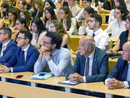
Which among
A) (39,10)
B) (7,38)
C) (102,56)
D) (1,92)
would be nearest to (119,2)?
(39,10)

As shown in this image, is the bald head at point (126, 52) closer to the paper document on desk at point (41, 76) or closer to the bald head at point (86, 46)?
the bald head at point (86, 46)

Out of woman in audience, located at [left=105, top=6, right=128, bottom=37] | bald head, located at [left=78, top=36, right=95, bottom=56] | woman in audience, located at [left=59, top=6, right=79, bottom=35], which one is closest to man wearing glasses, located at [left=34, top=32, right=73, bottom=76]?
bald head, located at [left=78, top=36, right=95, bottom=56]

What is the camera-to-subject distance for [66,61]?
3.80 meters

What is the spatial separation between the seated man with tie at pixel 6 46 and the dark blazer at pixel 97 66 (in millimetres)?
1187

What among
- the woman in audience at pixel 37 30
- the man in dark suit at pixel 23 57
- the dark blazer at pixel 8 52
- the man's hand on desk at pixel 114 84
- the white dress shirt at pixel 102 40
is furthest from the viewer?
the woman in audience at pixel 37 30

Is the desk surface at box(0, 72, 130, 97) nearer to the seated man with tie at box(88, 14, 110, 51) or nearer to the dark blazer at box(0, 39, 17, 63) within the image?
the dark blazer at box(0, 39, 17, 63)

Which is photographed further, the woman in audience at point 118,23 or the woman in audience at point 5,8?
the woman in audience at point 5,8

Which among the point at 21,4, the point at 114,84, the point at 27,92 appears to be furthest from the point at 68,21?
the point at 114,84

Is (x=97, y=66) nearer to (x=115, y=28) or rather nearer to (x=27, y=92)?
(x=27, y=92)

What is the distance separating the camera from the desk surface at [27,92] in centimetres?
324

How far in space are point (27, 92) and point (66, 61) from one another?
641mm

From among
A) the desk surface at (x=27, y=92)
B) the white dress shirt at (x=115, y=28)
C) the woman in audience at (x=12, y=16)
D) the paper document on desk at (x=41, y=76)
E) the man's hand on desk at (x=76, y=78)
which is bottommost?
the desk surface at (x=27, y=92)

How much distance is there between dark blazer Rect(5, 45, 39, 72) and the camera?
4.01 meters

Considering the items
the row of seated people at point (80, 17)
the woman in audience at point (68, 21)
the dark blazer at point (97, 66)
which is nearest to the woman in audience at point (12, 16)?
the row of seated people at point (80, 17)
